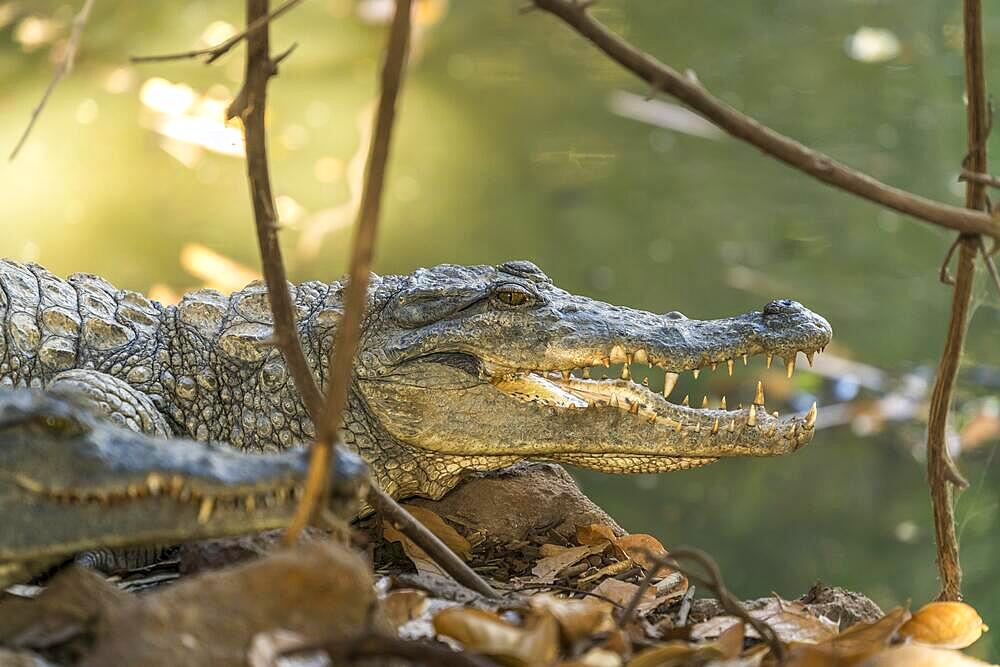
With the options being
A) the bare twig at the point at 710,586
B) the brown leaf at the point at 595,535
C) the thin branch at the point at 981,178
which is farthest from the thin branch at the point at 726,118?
the brown leaf at the point at 595,535

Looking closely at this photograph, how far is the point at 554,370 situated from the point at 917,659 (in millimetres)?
1051

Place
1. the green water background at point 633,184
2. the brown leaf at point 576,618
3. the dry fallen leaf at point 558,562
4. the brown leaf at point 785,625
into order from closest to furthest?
the brown leaf at point 576,618 < the brown leaf at point 785,625 < the dry fallen leaf at point 558,562 < the green water background at point 633,184

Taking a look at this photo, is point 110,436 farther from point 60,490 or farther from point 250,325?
point 250,325

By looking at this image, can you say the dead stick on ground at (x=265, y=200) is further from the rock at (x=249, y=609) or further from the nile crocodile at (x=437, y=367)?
the nile crocodile at (x=437, y=367)

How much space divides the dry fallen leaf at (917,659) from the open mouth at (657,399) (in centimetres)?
84

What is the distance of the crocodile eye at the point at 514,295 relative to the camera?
7.47 ft

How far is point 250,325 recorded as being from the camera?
7.82 feet

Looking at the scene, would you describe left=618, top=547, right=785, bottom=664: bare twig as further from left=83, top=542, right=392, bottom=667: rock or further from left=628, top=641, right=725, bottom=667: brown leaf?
left=83, top=542, right=392, bottom=667: rock

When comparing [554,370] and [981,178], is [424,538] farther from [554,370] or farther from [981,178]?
[981,178]

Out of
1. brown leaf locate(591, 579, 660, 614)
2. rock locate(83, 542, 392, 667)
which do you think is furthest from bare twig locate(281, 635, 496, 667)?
brown leaf locate(591, 579, 660, 614)

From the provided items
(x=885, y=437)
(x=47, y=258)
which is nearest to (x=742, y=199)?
(x=885, y=437)

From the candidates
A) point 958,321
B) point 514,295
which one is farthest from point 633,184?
point 958,321

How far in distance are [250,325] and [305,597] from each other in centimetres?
128

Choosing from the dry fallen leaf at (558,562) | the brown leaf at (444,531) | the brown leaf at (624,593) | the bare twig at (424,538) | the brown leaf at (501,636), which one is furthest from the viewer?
the brown leaf at (444,531)
